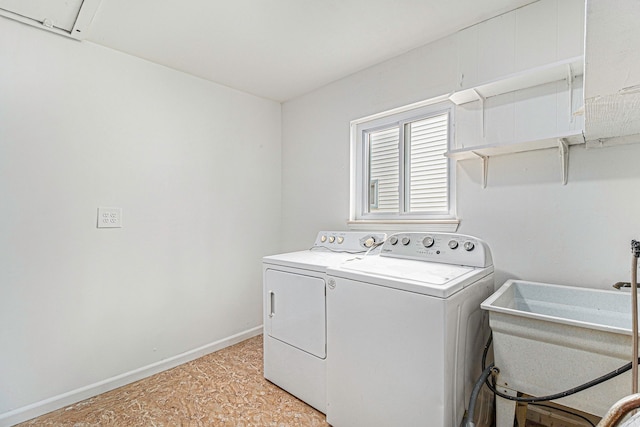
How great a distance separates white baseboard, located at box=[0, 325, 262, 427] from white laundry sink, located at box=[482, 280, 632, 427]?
2.10 meters

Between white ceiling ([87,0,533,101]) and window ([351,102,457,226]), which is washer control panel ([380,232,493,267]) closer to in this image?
window ([351,102,457,226])

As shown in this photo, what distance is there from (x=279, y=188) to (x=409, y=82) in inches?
61.8

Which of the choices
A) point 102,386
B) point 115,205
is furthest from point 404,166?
point 102,386

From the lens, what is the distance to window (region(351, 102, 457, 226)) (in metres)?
2.02

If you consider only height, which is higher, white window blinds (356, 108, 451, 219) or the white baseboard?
white window blinds (356, 108, 451, 219)

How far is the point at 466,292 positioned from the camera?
52.6 inches

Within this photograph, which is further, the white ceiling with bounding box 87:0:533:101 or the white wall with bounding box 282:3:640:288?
the white ceiling with bounding box 87:0:533:101

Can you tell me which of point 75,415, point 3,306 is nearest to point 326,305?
point 75,415

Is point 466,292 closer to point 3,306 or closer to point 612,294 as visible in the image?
point 612,294

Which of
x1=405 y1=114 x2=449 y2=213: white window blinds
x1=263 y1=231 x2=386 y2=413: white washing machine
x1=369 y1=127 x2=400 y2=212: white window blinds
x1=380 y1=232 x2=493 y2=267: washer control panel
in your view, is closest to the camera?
x1=380 y1=232 x2=493 y2=267: washer control panel

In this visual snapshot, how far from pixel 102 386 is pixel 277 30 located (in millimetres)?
2536

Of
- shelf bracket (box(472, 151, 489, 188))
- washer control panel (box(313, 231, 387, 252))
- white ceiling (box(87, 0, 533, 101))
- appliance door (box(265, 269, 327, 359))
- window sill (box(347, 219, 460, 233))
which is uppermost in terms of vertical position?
white ceiling (box(87, 0, 533, 101))

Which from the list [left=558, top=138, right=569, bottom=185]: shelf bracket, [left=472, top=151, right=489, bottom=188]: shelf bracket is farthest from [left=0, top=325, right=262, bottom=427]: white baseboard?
[left=558, top=138, right=569, bottom=185]: shelf bracket

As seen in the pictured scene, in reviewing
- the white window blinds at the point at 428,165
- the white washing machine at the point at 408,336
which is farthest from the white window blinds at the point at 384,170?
the white washing machine at the point at 408,336
